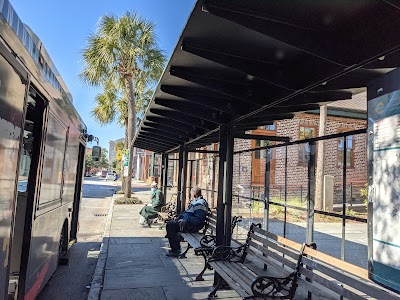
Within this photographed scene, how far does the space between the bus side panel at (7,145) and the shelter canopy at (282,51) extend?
1369mm

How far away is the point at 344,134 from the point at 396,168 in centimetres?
124

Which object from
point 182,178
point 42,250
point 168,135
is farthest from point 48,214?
point 182,178

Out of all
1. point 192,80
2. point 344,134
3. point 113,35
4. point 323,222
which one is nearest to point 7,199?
point 192,80

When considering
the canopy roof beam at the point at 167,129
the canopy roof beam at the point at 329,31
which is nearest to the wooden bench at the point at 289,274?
the canopy roof beam at the point at 329,31

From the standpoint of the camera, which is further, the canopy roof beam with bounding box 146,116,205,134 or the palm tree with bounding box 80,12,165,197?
the palm tree with bounding box 80,12,165,197

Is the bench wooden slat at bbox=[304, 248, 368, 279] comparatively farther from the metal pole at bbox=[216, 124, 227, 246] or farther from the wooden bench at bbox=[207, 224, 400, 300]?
the metal pole at bbox=[216, 124, 227, 246]

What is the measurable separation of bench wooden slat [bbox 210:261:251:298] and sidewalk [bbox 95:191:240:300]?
0.40 meters

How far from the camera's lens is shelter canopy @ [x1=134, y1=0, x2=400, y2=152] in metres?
2.31

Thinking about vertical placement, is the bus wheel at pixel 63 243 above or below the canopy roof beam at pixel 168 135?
below

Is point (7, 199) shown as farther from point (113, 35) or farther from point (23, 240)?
point (113, 35)

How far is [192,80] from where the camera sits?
3912mm

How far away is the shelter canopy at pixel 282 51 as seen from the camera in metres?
2.31

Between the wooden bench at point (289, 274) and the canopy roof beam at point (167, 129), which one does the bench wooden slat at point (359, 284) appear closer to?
the wooden bench at point (289, 274)

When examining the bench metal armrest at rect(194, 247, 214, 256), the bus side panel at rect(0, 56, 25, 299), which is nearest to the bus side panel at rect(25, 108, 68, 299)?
the bus side panel at rect(0, 56, 25, 299)
